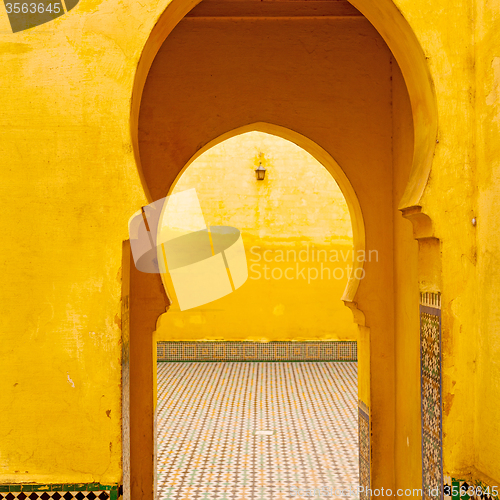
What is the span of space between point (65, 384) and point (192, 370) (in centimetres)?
704

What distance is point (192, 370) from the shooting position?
8.88m

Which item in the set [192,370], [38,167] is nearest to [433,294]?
[38,167]

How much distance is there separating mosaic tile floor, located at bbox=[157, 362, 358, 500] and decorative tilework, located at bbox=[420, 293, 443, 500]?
2.19 m

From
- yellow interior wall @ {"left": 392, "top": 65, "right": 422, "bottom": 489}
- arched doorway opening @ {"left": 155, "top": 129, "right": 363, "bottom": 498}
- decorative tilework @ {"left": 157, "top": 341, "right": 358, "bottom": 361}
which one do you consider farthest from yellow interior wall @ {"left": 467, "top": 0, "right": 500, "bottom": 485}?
decorative tilework @ {"left": 157, "top": 341, "right": 358, "bottom": 361}

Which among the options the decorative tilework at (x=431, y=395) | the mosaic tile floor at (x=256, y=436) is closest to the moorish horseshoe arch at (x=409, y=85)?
the decorative tilework at (x=431, y=395)

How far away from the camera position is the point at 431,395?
7.16ft

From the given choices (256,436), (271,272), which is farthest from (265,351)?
(256,436)

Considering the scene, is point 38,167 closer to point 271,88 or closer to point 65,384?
point 65,384

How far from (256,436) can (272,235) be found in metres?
4.36

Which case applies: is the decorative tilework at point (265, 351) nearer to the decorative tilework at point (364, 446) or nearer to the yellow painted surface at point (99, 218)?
the decorative tilework at point (364, 446)

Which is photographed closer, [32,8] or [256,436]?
[32,8]

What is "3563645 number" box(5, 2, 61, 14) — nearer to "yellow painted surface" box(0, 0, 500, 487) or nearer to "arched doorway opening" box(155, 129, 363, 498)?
"yellow painted surface" box(0, 0, 500, 487)

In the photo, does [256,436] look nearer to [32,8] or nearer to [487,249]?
[487,249]

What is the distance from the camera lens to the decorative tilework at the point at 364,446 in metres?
3.53
